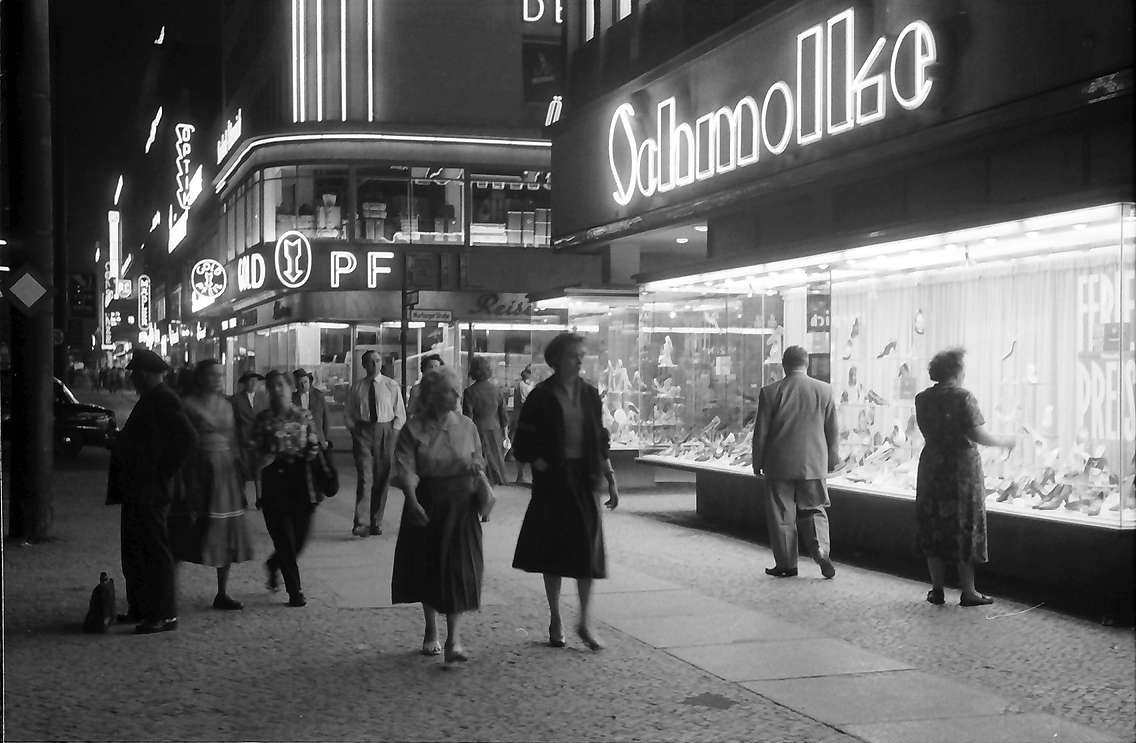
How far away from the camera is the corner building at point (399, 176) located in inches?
1393

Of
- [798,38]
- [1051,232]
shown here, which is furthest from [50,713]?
[798,38]

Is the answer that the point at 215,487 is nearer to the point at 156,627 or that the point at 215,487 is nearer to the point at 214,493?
the point at 214,493

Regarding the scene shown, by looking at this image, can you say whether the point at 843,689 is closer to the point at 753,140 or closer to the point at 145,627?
the point at 145,627

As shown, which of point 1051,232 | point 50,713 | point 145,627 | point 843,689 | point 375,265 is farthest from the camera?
point 375,265

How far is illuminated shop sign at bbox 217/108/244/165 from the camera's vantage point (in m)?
44.4

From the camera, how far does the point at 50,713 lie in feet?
21.4

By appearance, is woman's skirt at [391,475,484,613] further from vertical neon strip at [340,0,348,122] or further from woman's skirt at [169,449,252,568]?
vertical neon strip at [340,0,348,122]

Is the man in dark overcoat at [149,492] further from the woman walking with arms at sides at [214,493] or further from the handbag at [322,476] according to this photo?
the handbag at [322,476]

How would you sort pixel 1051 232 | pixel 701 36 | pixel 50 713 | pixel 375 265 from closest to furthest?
pixel 50 713
pixel 1051 232
pixel 701 36
pixel 375 265

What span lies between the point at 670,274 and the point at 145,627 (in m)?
7.99

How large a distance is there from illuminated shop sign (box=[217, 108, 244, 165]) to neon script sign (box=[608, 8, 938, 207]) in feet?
93.4

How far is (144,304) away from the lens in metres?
107

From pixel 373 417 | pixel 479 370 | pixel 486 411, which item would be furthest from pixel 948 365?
pixel 486 411

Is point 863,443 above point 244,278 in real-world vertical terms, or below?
below
